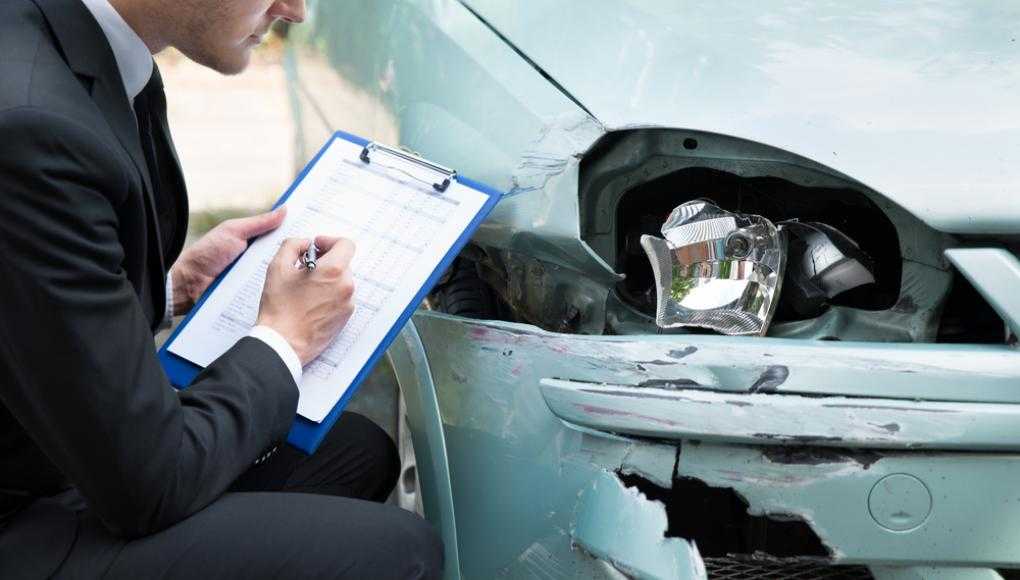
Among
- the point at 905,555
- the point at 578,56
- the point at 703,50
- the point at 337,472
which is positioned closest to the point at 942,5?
the point at 703,50

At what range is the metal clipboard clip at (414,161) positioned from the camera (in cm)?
183

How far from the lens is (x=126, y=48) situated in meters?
1.59

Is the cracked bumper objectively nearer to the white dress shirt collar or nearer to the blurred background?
the white dress shirt collar

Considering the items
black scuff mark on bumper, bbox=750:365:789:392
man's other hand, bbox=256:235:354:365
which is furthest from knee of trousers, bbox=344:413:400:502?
black scuff mark on bumper, bbox=750:365:789:392

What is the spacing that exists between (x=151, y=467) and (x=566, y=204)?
665 millimetres

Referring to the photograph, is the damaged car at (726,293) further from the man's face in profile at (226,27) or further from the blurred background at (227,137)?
the blurred background at (227,137)

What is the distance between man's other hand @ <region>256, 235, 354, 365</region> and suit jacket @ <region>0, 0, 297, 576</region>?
0.31 ft

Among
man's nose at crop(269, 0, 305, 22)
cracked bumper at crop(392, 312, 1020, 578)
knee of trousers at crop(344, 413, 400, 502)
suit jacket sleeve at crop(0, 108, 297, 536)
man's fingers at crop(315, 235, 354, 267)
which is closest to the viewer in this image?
suit jacket sleeve at crop(0, 108, 297, 536)

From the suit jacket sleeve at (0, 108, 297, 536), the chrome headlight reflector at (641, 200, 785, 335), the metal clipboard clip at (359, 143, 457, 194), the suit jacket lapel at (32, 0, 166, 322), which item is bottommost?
the suit jacket sleeve at (0, 108, 297, 536)

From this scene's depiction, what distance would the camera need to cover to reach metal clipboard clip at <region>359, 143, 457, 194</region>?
6.02 ft

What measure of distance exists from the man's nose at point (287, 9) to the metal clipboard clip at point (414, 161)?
323 millimetres

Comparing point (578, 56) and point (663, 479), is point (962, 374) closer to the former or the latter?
point (663, 479)

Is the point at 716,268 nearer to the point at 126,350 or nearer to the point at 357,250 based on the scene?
the point at 357,250

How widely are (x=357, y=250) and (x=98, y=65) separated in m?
0.48
